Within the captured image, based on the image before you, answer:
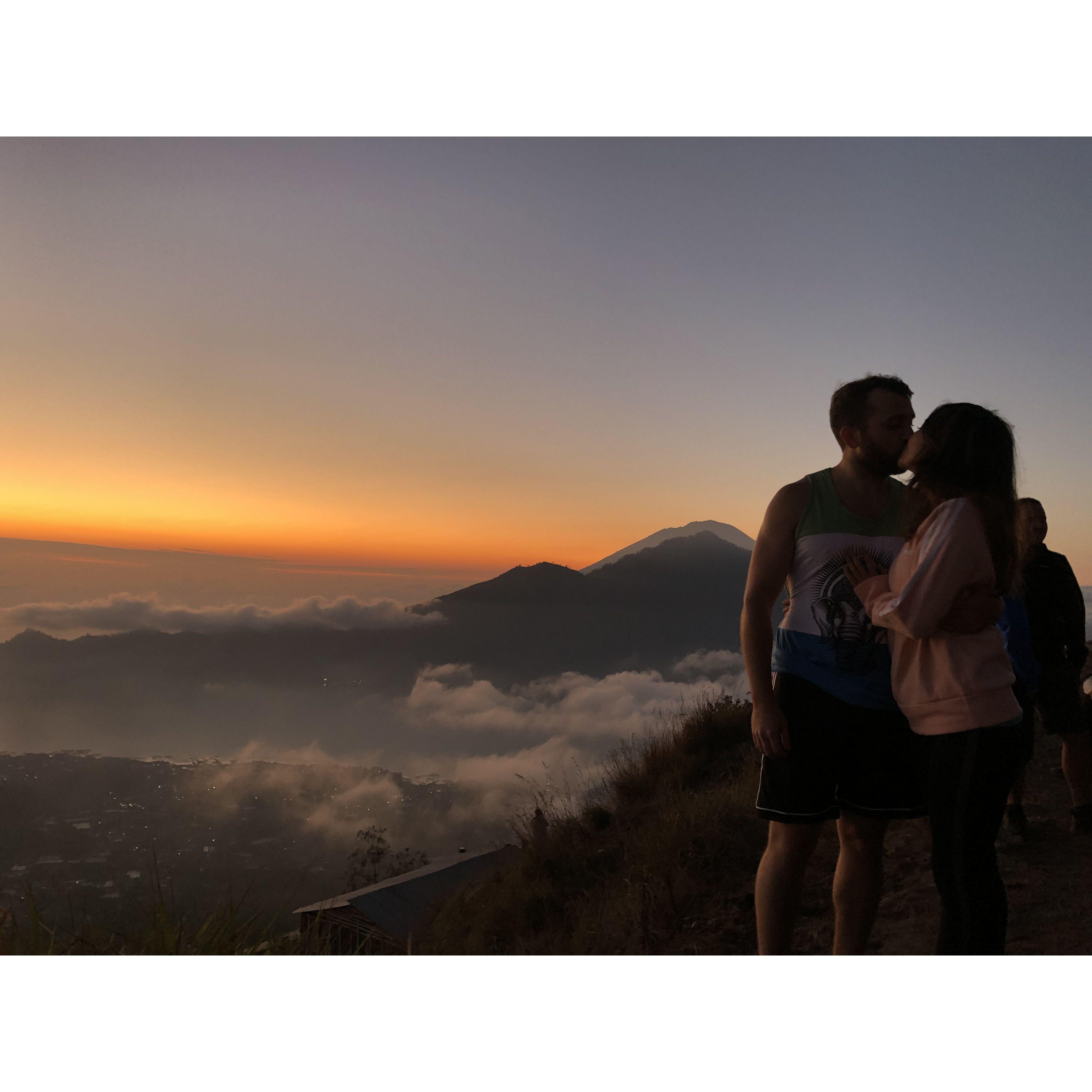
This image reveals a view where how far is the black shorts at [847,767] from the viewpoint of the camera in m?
1.55

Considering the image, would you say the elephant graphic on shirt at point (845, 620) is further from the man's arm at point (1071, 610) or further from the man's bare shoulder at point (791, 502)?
the man's arm at point (1071, 610)

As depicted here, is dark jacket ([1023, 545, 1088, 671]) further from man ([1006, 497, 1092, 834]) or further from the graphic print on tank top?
the graphic print on tank top

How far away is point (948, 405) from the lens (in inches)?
56.0

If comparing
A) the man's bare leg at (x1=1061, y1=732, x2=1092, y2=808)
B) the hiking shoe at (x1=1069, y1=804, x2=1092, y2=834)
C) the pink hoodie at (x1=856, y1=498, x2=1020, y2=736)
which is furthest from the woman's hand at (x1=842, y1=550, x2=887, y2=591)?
the hiking shoe at (x1=1069, y1=804, x2=1092, y2=834)

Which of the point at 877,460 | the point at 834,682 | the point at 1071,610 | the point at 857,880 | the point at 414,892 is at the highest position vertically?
the point at 877,460

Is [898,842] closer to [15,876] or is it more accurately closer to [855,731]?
[855,731]

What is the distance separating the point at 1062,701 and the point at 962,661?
150 cm

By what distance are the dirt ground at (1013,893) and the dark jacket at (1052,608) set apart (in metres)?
0.75

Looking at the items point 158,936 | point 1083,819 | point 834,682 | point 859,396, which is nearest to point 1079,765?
point 1083,819

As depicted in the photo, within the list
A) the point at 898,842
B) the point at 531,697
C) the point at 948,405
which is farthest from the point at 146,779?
the point at 948,405

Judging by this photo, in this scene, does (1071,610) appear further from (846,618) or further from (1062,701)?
(846,618)

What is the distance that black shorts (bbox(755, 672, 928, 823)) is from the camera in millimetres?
1551

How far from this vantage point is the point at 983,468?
4.53 feet

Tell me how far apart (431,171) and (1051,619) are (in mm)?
3069
